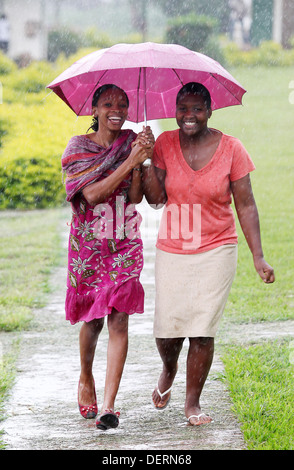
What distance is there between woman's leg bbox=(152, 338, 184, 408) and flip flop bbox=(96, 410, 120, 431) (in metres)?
0.53

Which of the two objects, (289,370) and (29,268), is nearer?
(289,370)

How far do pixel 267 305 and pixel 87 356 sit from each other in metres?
3.05

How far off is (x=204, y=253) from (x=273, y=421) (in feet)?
3.11

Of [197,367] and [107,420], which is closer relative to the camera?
[107,420]

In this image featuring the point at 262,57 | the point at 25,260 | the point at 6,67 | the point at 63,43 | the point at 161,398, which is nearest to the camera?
the point at 161,398

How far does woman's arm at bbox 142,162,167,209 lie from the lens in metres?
4.63

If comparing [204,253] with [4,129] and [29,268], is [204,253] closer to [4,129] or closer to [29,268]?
[29,268]

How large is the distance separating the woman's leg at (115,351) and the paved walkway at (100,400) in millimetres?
252

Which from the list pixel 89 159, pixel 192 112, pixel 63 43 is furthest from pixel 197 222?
pixel 63 43

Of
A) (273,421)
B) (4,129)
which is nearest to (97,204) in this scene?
(273,421)

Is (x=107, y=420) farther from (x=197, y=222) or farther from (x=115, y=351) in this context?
(x=197, y=222)

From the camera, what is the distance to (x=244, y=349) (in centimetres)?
616

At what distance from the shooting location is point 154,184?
4.66 metres

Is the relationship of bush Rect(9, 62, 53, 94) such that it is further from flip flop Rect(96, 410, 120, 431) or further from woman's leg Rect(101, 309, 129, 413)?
flip flop Rect(96, 410, 120, 431)
